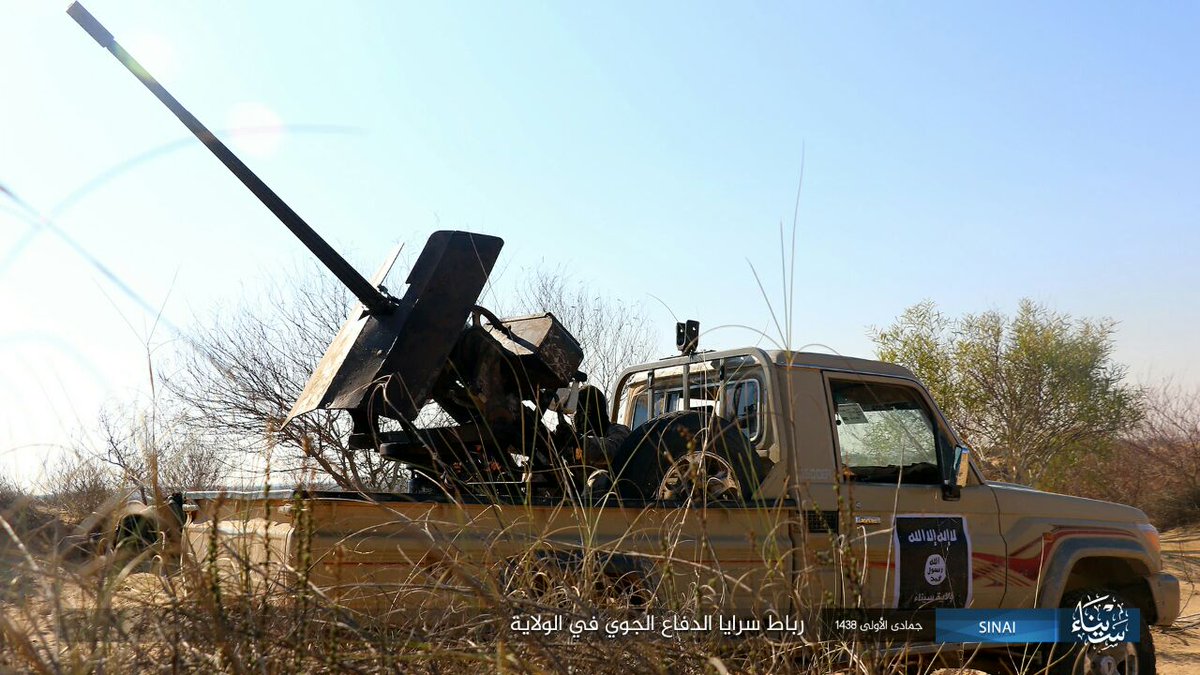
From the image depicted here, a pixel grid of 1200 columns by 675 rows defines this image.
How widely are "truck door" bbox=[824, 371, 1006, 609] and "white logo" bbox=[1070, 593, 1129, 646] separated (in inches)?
17.2

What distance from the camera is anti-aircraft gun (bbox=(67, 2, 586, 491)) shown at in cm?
484

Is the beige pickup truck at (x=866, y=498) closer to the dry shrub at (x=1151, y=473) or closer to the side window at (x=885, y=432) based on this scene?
the side window at (x=885, y=432)

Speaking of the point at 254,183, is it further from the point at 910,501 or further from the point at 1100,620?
the point at 1100,620

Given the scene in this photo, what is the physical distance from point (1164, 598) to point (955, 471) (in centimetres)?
178

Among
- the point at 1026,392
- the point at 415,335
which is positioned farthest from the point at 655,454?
the point at 1026,392

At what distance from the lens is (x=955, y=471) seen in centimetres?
557

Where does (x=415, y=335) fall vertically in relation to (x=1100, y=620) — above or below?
above

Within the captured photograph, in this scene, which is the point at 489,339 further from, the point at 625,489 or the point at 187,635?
the point at 187,635

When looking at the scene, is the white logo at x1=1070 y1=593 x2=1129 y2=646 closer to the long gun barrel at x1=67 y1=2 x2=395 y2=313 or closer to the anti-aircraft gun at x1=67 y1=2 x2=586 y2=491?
the anti-aircraft gun at x1=67 y1=2 x2=586 y2=491

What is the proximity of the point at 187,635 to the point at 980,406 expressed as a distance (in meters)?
24.5

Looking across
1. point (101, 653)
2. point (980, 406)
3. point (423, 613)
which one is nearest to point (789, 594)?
point (423, 613)

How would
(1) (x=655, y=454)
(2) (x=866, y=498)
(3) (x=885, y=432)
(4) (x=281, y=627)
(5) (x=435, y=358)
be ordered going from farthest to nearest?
(3) (x=885, y=432), (2) (x=866, y=498), (1) (x=655, y=454), (5) (x=435, y=358), (4) (x=281, y=627)

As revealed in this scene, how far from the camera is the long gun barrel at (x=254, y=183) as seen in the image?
509 centimetres

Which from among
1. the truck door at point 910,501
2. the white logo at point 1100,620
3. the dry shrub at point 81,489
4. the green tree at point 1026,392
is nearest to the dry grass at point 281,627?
the dry shrub at point 81,489
